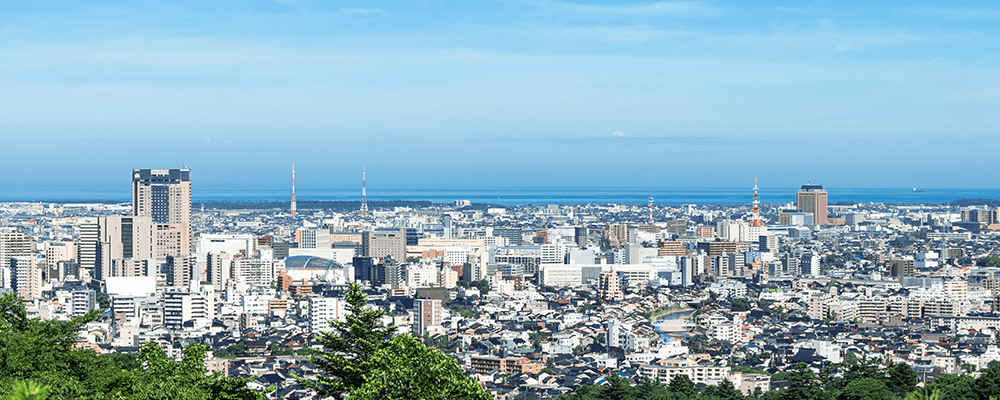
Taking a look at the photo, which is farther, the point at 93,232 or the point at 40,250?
the point at 40,250

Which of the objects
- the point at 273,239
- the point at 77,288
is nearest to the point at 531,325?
the point at 77,288

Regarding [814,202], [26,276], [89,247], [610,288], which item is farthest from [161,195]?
[814,202]

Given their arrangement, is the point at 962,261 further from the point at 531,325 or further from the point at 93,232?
the point at 93,232

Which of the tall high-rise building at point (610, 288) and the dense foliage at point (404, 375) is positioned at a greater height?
the dense foliage at point (404, 375)

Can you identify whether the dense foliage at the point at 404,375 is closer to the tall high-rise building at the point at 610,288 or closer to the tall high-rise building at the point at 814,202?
the tall high-rise building at the point at 610,288

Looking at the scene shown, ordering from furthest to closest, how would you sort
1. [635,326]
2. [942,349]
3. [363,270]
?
1. [363,270]
2. [635,326]
3. [942,349]

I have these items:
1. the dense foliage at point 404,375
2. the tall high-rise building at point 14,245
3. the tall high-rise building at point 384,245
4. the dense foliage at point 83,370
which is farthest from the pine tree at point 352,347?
the tall high-rise building at point 384,245
